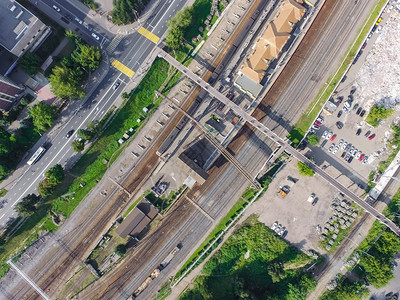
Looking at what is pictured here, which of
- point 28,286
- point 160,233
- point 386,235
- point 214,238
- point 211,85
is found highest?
point 211,85

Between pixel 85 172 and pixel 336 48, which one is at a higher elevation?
pixel 336 48

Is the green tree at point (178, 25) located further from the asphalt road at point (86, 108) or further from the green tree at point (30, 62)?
the green tree at point (30, 62)

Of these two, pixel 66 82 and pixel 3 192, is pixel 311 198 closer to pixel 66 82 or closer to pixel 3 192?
pixel 66 82

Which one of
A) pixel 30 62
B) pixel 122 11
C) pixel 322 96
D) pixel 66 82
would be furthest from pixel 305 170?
pixel 30 62

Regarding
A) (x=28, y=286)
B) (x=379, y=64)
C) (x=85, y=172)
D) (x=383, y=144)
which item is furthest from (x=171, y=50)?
(x=28, y=286)

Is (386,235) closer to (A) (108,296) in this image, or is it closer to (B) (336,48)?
(B) (336,48)

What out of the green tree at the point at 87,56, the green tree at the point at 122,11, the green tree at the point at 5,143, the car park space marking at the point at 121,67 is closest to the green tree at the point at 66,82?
the green tree at the point at 87,56
